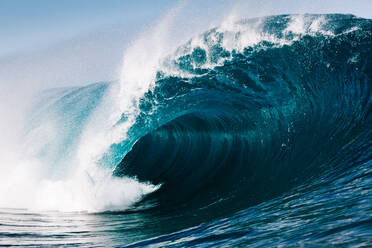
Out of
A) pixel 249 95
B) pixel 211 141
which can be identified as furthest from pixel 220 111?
pixel 249 95

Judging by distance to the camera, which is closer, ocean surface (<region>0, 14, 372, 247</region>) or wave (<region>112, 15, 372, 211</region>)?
ocean surface (<region>0, 14, 372, 247</region>)

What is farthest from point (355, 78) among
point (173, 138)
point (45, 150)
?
point (45, 150)

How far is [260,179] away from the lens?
245 inches

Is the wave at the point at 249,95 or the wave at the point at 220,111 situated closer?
the wave at the point at 220,111

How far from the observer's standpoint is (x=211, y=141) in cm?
970

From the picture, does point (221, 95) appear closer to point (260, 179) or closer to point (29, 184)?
point (260, 179)

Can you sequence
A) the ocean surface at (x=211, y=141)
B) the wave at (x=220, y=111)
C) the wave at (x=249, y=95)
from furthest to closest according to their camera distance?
the wave at (x=249, y=95), the wave at (x=220, y=111), the ocean surface at (x=211, y=141)

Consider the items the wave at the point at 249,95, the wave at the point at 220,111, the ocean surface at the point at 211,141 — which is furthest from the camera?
the wave at the point at 249,95

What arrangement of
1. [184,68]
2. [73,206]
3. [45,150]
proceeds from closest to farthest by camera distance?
[73,206] → [184,68] → [45,150]

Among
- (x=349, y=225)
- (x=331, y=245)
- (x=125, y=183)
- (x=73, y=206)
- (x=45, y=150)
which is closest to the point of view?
(x=331, y=245)

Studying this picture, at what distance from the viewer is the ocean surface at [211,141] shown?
195 inches

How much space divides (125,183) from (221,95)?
11.0 feet

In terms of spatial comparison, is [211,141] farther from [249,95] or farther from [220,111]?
[249,95]

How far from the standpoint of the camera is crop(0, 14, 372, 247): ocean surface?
4.96m
